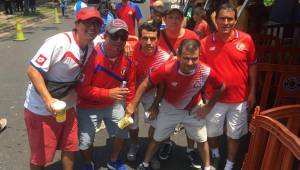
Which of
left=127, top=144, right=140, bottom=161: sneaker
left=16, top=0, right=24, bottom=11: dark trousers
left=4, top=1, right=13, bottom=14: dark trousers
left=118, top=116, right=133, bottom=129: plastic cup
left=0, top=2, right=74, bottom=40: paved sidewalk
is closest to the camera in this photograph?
left=118, top=116, right=133, bottom=129: plastic cup

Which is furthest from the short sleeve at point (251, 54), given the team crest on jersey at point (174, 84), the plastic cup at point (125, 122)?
the plastic cup at point (125, 122)

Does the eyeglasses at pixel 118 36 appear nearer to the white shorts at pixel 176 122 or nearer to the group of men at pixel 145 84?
the group of men at pixel 145 84

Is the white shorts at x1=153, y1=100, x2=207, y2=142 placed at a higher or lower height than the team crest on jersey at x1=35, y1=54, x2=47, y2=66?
lower

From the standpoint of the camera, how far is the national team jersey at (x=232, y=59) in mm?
3594

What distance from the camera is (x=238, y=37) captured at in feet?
11.9

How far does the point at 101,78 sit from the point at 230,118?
1.35 metres

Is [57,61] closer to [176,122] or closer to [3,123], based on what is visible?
[176,122]

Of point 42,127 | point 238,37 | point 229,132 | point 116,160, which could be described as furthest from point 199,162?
point 42,127

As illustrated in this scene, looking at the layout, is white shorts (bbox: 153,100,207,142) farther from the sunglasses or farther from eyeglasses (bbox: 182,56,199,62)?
the sunglasses

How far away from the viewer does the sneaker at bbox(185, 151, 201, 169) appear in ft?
14.0

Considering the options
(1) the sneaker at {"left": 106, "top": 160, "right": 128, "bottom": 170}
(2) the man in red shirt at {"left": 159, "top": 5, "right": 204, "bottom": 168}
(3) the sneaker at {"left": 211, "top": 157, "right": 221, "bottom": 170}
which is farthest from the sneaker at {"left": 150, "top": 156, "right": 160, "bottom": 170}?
(2) the man in red shirt at {"left": 159, "top": 5, "right": 204, "bottom": 168}

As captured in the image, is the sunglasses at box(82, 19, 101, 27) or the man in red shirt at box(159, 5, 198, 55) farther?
the man in red shirt at box(159, 5, 198, 55)

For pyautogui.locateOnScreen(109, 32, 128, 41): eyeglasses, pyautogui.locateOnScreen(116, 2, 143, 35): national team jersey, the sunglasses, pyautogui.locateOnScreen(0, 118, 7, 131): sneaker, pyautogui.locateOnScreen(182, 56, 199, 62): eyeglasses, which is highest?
the sunglasses

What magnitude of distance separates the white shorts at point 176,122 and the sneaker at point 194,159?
0.56 metres
